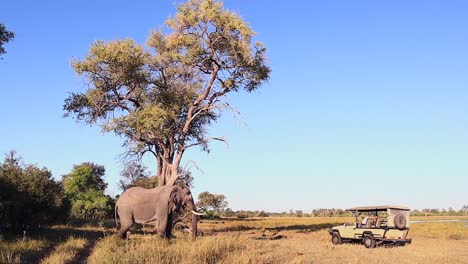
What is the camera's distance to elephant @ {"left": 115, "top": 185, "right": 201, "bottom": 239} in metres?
20.5

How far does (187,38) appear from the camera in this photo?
1241 inches

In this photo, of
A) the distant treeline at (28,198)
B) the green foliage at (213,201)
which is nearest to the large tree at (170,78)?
the distant treeline at (28,198)

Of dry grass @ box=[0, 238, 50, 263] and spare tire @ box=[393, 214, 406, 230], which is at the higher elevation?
spare tire @ box=[393, 214, 406, 230]

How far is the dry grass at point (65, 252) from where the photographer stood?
1367 centimetres

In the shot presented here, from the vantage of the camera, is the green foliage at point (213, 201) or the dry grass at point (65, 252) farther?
the green foliage at point (213, 201)

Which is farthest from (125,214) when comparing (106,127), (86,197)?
(86,197)

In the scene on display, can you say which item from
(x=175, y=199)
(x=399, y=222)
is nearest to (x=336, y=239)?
(x=399, y=222)

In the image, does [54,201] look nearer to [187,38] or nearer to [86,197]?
[187,38]

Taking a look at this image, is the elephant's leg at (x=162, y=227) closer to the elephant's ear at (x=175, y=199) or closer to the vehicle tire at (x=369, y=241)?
the elephant's ear at (x=175, y=199)

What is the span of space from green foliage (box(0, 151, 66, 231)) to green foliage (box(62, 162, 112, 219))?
60.6 ft

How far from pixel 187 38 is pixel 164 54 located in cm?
236

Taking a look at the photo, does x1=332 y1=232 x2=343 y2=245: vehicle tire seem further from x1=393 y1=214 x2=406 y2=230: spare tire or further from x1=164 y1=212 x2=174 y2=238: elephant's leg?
x1=164 y1=212 x2=174 y2=238: elephant's leg

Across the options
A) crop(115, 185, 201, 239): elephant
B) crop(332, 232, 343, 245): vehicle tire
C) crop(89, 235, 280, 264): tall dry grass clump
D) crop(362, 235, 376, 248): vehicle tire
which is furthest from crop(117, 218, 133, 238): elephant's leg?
crop(362, 235, 376, 248): vehicle tire

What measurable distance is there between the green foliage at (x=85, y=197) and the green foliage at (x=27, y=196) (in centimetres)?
1848
